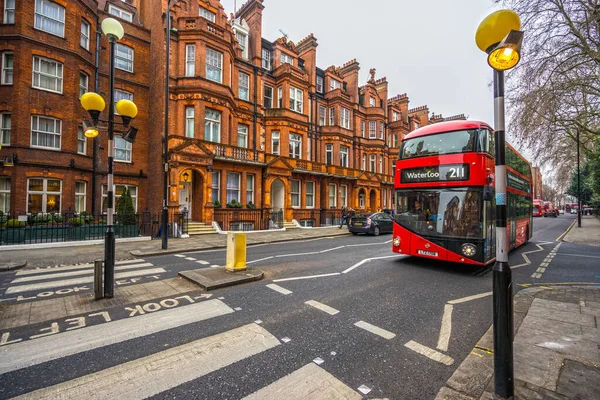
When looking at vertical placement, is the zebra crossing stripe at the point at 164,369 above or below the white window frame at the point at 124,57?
below

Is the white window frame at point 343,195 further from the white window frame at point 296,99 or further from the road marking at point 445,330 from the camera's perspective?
the road marking at point 445,330

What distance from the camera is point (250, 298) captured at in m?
5.11

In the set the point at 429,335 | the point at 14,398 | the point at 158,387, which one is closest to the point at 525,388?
the point at 429,335

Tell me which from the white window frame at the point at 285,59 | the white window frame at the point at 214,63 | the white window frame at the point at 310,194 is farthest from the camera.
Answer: the white window frame at the point at 310,194

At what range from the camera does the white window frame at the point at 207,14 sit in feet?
61.0

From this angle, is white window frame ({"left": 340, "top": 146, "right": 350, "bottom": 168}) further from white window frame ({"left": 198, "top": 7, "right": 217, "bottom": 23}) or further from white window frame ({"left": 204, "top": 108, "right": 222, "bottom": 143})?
white window frame ({"left": 198, "top": 7, "right": 217, "bottom": 23})

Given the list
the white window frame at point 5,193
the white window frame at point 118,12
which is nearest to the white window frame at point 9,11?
the white window frame at point 118,12

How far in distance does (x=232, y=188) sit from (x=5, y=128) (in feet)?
39.6

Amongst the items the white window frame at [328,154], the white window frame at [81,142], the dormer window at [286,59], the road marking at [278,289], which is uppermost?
the dormer window at [286,59]

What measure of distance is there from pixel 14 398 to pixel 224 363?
73.6 inches

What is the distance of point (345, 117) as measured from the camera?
27500 millimetres

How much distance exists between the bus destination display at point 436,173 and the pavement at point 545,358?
334cm

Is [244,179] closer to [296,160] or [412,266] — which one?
[296,160]

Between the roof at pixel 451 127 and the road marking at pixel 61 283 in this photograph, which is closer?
the road marking at pixel 61 283
